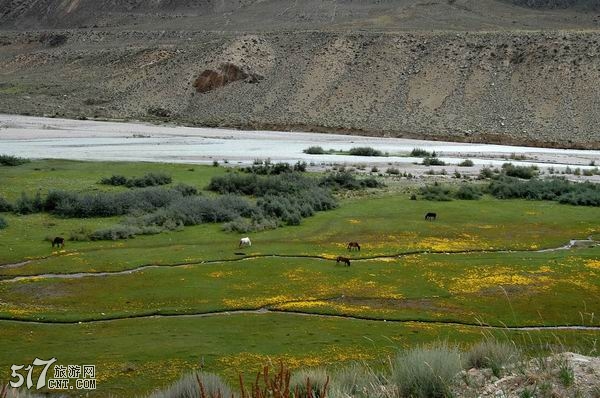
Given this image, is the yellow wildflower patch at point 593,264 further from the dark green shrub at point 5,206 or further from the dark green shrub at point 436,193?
the dark green shrub at point 5,206

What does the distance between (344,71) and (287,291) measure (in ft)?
308

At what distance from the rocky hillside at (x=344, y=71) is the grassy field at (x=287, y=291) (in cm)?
6008

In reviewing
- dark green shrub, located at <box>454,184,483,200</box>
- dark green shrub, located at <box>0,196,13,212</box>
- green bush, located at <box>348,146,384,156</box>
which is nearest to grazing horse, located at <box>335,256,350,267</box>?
dark green shrub, located at <box>0,196,13,212</box>

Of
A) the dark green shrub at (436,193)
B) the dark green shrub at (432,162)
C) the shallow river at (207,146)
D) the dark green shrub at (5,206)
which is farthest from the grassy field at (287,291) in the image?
the shallow river at (207,146)

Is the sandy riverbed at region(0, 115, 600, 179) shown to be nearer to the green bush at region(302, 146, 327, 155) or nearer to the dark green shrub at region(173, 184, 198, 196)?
the green bush at region(302, 146, 327, 155)

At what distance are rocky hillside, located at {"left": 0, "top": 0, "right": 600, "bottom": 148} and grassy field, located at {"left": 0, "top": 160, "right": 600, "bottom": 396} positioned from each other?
6008 cm

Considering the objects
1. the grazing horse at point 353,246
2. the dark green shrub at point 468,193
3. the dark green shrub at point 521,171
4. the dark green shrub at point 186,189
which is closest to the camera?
the grazing horse at point 353,246

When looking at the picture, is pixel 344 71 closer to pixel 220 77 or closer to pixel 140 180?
pixel 220 77

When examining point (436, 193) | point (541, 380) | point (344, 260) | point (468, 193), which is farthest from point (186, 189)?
point (541, 380)

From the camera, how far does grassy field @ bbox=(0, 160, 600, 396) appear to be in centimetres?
1669

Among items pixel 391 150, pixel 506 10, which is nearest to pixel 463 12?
pixel 506 10

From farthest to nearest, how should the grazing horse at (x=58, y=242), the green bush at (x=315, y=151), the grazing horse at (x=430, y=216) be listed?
the green bush at (x=315, y=151) → the grazing horse at (x=430, y=216) → the grazing horse at (x=58, y=242)

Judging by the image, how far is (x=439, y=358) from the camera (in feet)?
31.6

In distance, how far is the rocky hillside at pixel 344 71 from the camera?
9612cm
